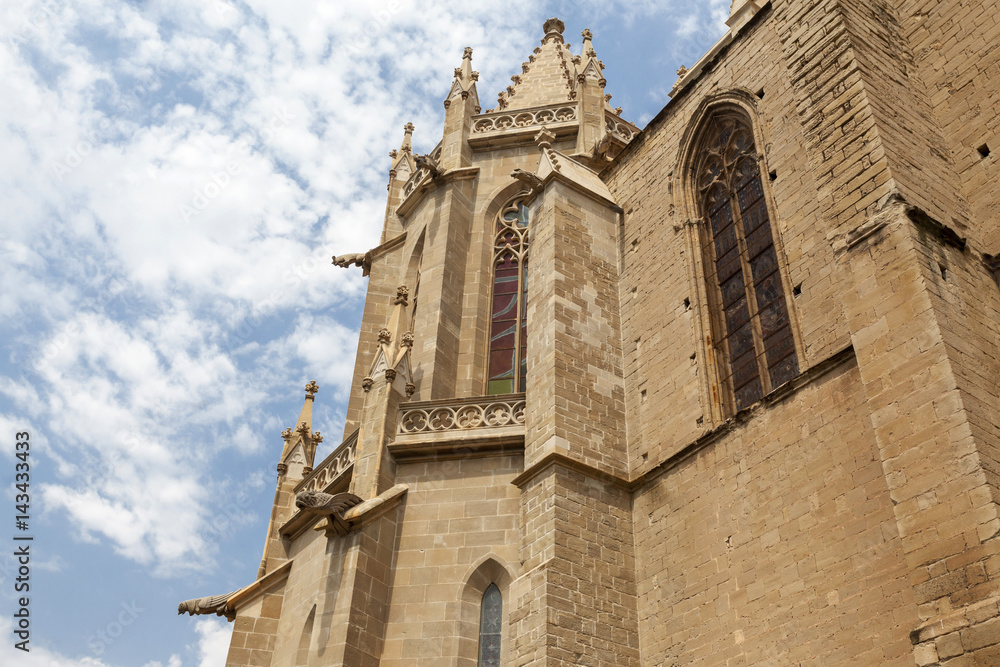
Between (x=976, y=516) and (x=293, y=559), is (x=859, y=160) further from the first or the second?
(x=293, y=559)

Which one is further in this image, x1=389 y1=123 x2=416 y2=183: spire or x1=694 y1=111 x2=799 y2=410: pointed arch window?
x1=389 y1=123 x2=416 y2=183: spire

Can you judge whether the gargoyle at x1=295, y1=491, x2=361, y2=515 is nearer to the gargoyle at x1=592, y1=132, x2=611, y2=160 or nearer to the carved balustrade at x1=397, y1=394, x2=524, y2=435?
the carved balustrade at x1=397, y1=394, x2=524, y2=435

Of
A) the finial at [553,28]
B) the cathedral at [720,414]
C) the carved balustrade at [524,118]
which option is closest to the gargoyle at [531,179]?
the cathedral at [720,414]

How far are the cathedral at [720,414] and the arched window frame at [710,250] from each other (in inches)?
1.4

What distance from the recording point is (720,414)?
9.37 m

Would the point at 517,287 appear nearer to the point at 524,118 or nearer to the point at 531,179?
the point at 531,179

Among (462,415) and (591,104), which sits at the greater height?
(591,104)

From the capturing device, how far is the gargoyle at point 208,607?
1182cm

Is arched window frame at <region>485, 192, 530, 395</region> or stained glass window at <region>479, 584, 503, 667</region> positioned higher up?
arched window frame at <region>485, 192, 530, 395</region>

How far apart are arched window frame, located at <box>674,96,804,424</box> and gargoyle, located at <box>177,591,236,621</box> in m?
7.21

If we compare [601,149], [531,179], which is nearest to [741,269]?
[531,179]

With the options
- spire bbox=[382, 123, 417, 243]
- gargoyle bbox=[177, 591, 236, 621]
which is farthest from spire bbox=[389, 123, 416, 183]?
gargoyle bbox=[177, 591, 236, 621]

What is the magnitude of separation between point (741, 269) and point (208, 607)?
8.56 metres

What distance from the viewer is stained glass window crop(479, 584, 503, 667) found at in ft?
30.8
